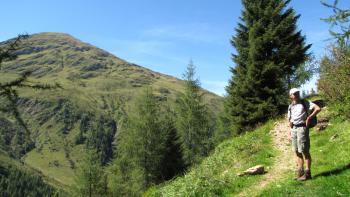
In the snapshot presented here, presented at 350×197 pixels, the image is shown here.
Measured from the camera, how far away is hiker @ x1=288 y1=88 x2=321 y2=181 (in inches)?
536

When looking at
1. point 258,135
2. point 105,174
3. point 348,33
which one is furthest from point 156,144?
point 348,33

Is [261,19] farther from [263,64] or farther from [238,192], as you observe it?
[238,192]

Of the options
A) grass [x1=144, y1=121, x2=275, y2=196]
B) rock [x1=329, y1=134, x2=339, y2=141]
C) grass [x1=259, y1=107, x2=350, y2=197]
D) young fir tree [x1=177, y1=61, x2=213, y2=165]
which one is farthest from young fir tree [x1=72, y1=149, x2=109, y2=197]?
rock [x1=329, y1=134, x2=339, y2=141]

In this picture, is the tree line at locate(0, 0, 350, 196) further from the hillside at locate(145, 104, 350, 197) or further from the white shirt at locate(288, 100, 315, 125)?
the white shirt at locate(288, 100, 315, 125)

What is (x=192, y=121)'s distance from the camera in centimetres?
5806

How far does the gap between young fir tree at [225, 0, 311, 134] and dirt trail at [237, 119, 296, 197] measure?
7440mm

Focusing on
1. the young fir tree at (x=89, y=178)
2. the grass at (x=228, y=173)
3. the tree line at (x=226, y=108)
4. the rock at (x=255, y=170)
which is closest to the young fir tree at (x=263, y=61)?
the tree line at (x=226, y=108)

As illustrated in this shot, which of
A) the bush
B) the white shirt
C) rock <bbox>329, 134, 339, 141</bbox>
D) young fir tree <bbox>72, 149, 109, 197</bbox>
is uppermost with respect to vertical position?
the bush

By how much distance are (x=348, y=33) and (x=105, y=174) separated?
56638mm

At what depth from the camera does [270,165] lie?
59.4ft

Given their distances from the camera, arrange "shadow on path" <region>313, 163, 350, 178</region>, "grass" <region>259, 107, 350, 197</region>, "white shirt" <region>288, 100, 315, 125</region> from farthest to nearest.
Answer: "white shirt" <region>288, 100, 315, 125</region> → "shadow on path" <region>313, 163, 350, 178</region> → "grass" <region>259, 107, 350, 197</region>

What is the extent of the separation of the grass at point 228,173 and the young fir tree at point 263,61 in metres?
5.86

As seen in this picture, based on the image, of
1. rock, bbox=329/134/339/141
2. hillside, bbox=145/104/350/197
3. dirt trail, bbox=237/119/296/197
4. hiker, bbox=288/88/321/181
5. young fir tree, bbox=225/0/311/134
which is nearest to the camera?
hillside, bbox=145/104/350/197

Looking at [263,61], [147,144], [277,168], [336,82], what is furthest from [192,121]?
[277,168]
